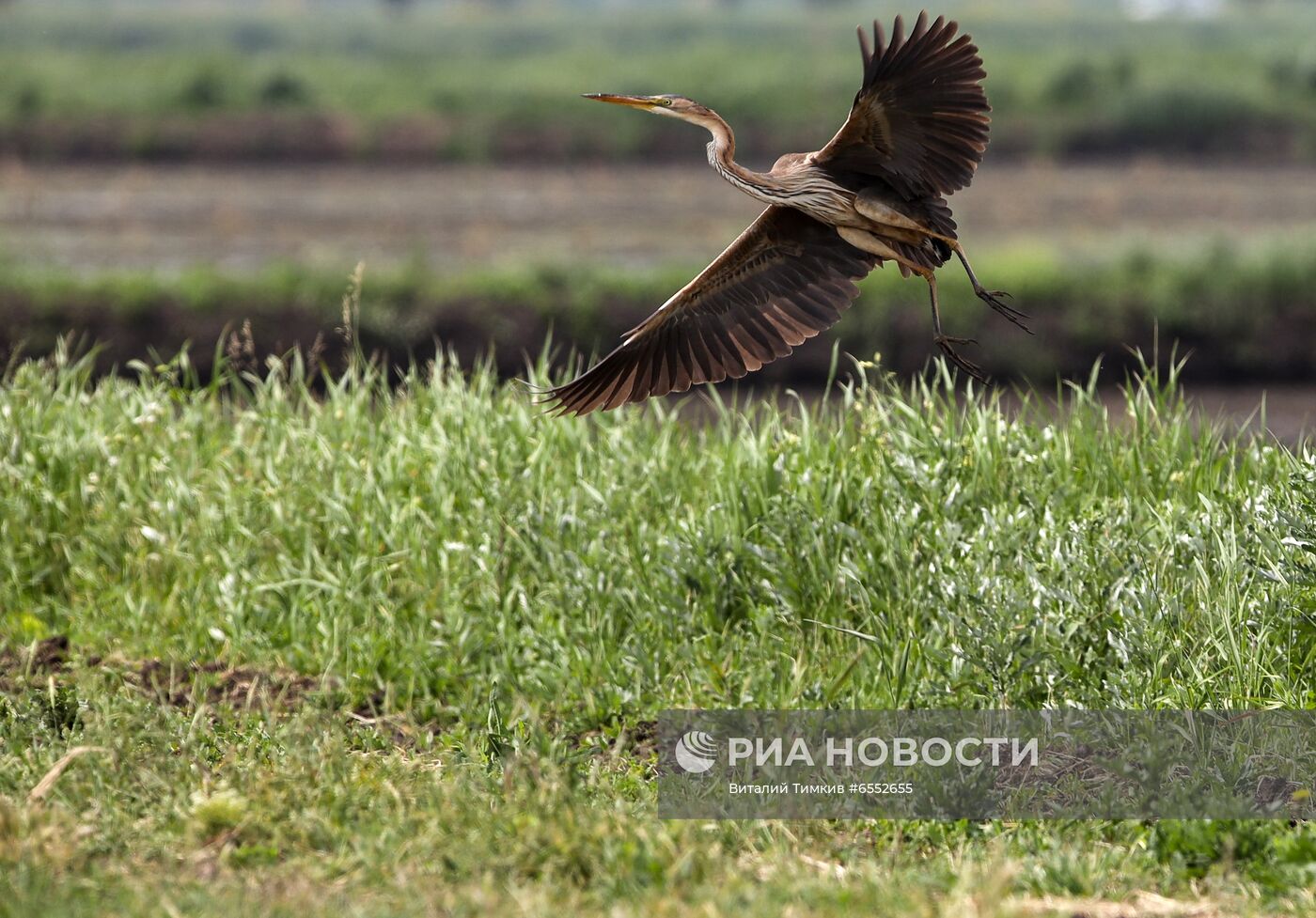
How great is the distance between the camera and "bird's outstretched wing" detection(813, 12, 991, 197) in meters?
3.60

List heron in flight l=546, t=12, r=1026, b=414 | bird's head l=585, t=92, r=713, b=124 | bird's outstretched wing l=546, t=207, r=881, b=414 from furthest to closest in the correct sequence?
bird's outstretched wing l=546, t=207, r=881, b=414
heron in flight l=546, t=12, r=1026, b=414
bird's head l=585, t=92, r=713, b=124

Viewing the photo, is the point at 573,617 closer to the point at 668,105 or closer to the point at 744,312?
the point at 744,312

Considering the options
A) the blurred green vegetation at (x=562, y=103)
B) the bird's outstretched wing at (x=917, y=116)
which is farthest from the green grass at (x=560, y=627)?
the blurred green vegetation at (x=562, y=103)

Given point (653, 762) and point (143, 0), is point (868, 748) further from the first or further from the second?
point (143, 0)

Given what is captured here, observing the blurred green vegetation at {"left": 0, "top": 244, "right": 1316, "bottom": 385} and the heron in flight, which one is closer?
the heron in flight

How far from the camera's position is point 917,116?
12.2 feet

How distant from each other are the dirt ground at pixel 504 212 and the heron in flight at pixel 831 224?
10.7 m

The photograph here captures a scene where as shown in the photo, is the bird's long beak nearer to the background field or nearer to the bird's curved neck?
the bird's curved neck

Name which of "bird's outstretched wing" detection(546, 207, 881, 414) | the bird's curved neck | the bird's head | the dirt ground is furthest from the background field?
the dirt ground

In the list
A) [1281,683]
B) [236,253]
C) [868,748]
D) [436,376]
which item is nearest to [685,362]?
[868,748]

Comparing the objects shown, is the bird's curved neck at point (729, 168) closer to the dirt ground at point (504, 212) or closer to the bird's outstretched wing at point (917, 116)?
the bird's outstretched wing at point (917, 116)

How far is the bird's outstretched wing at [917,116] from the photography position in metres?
3.60

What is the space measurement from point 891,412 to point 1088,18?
2293 inches

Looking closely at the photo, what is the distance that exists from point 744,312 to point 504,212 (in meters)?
17.5
